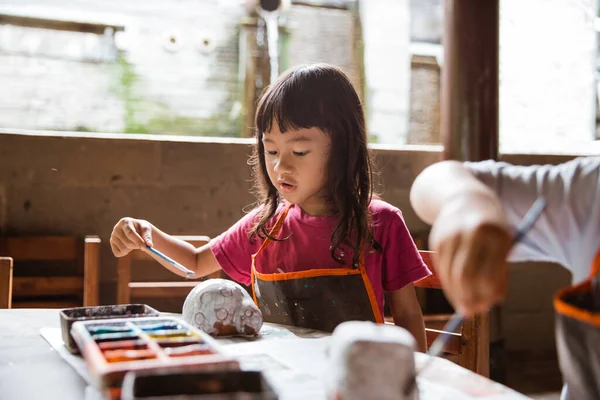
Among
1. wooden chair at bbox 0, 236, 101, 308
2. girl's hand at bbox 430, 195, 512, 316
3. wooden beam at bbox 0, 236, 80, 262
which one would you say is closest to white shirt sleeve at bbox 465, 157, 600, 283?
girl's hand at bbox 430, 195, 512, 316

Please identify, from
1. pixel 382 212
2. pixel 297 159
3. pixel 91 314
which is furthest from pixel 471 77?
pixel 91 314

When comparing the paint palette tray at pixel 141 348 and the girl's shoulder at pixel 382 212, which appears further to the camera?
the girl's shoulder at pixel 382 212

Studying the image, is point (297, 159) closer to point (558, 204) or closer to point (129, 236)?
point (129, 236)

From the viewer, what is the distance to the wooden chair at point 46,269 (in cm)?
259

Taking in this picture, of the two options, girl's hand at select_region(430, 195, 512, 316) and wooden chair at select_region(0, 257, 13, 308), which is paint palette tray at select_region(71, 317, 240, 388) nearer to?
girl's hand at select_region(430, 195, 512, 316)

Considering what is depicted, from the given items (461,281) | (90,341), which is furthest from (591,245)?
(90,341)

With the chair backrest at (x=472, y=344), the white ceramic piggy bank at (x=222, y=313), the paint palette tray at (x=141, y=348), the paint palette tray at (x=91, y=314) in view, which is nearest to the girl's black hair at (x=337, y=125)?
the chair backrest at (x=472, y=344)

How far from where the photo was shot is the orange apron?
1459mm

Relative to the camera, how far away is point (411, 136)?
3.89 meters

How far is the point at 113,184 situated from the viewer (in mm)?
2779

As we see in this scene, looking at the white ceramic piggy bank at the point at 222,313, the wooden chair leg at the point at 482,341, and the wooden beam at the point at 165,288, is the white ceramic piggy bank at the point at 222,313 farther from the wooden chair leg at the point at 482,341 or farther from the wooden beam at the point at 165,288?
the wooden beam at the point at 165,288

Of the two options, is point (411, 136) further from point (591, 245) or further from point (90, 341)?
point (90, 341)

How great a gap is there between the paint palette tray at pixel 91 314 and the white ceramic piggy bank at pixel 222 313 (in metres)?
0.10

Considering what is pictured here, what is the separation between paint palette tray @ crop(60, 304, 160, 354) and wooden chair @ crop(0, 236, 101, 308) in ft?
4.77
